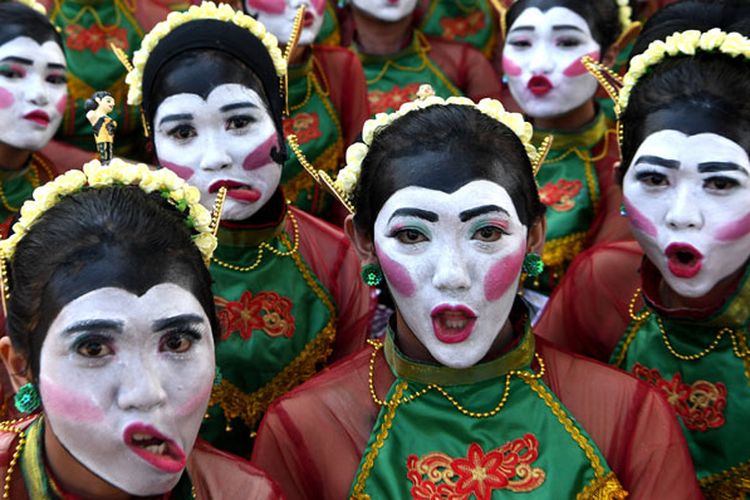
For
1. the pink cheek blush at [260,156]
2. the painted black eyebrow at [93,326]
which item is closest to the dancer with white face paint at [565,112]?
the pink cheek blush at [260,156]

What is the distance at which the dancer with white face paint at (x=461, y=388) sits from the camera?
2.66m

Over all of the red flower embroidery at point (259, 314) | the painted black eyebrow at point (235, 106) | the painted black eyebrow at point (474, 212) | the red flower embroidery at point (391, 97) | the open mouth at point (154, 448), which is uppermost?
the painted black eyebrow at point (474, 212)

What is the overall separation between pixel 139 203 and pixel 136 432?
0.45m

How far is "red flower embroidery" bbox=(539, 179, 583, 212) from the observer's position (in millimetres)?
4461

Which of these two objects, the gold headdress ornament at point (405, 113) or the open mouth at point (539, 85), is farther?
the open mouth at point (539, 85)

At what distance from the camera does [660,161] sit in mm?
3127

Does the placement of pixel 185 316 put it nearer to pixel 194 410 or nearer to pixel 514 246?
pixel 194 410

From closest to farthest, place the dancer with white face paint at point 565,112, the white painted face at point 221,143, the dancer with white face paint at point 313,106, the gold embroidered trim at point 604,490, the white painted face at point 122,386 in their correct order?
the white painted face at point 122,386 → the gold embroidered trim at point 604,490 → the white painted face at point 221,143 → the dancer with white face paint at point 565,112 → the dancer with white face paint at point 313,106

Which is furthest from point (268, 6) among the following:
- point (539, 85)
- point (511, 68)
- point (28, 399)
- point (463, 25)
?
point (28, 399)

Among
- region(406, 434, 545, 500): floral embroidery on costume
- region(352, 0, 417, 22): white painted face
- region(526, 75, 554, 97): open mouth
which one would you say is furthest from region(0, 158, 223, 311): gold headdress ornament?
region(352, 0, 417, 22): white painted face

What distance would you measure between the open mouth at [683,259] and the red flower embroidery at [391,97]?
222cm

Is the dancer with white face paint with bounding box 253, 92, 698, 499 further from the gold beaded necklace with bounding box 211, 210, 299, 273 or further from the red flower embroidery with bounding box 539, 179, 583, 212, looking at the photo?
the red flower embroidery with bounding box 539, 179, 583, 212

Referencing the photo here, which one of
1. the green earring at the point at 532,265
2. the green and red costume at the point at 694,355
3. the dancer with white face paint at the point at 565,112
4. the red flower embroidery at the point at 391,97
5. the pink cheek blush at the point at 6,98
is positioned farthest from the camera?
the red flower embroidery at the point at 391,97

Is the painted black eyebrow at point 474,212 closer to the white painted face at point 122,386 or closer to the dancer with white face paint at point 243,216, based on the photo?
the white painted face at point 122,386
